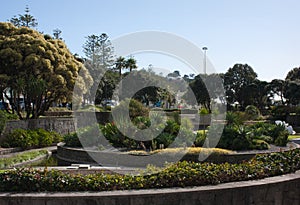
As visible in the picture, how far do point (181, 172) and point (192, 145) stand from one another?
6427 mm

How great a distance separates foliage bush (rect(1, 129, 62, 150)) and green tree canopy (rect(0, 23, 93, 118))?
2.32 meters

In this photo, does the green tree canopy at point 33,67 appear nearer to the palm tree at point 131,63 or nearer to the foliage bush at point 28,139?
the foliage bush at point 28,139

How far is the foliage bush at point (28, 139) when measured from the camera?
13.2 metres

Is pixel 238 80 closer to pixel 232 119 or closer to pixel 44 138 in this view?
pixel 232 119

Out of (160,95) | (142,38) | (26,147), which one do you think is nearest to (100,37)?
(160,95)

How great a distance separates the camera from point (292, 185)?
5.48 meters

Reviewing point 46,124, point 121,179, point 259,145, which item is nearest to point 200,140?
point 259,145

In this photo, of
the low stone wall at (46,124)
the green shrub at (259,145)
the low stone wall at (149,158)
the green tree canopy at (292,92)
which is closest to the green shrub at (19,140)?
the low stone wall at (46,124)

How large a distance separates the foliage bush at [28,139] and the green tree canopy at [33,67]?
232 cm

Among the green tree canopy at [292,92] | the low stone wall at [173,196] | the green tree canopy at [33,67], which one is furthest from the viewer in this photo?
the green tree canopy at [292,92]

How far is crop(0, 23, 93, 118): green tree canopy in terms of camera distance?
15.9 meters

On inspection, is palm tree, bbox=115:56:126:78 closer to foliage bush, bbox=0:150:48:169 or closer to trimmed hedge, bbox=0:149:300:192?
foliage bush, bbox=0:150:48:169

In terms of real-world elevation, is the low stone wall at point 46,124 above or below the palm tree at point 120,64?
below

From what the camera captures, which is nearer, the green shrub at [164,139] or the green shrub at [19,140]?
the green shrub at [164,139]
